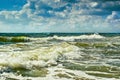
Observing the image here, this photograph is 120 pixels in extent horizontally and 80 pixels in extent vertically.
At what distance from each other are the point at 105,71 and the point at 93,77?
7.18 ft

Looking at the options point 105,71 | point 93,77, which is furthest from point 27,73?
point 105,71

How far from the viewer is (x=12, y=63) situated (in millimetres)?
14492

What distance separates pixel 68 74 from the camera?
1292 centimetres

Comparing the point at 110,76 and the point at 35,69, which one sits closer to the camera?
the point at 110,76

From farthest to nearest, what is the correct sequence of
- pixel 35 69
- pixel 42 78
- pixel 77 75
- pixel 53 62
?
pixel 53 62 → pixel 35 69 → pixel 77 75 → pixel 42 78

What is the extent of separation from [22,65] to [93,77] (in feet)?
13.1

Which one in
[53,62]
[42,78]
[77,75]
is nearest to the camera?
[42,78]

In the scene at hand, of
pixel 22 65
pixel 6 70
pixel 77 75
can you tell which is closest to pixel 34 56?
pixel 22 65

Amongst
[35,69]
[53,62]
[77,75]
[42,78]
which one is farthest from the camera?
[53,62]

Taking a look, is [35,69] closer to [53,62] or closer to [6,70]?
[6,70]

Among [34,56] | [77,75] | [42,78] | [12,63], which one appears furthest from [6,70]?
[34,56]

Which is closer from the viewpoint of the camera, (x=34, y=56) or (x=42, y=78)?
(x=42, y=78)

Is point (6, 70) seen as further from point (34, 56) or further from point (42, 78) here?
point (34, 56)

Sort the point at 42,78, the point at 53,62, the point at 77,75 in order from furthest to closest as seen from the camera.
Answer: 1. the point at 53,62
2. the point at 77,75
3. the point at 42,78
